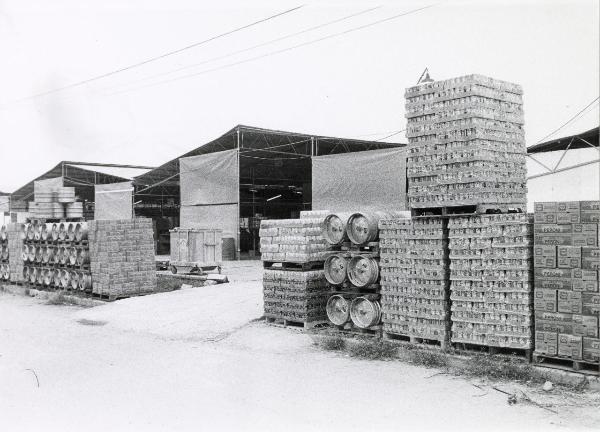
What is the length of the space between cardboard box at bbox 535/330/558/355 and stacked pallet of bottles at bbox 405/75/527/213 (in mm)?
1977

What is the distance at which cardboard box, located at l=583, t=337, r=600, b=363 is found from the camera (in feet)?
25.2

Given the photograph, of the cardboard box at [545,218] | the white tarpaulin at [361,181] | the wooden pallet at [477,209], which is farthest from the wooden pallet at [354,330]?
the white tarpaulin at [361,181]

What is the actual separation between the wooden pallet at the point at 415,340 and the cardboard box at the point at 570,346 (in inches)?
68.4

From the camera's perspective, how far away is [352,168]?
25391 millimetres

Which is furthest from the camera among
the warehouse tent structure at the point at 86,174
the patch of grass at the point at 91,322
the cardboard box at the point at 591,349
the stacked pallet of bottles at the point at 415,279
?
the warehouse tent structure at the point at 86,174

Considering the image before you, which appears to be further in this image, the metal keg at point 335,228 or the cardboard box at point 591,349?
the metal keg at point 335,228

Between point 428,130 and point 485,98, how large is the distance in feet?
3.12

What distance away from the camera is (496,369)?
26.9 ft

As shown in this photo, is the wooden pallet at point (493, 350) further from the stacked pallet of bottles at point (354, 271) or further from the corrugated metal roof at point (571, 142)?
the corrugated metal roof at point (571, 142)

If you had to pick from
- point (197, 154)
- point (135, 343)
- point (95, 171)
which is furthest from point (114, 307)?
point (95, 171)

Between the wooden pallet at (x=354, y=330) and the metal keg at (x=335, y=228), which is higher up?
the metal keg at (x=335, y=228)

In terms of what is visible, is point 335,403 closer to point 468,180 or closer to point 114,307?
point 468,180

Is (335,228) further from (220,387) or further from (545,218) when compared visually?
(220,387)

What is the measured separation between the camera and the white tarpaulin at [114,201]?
33.0 meters
